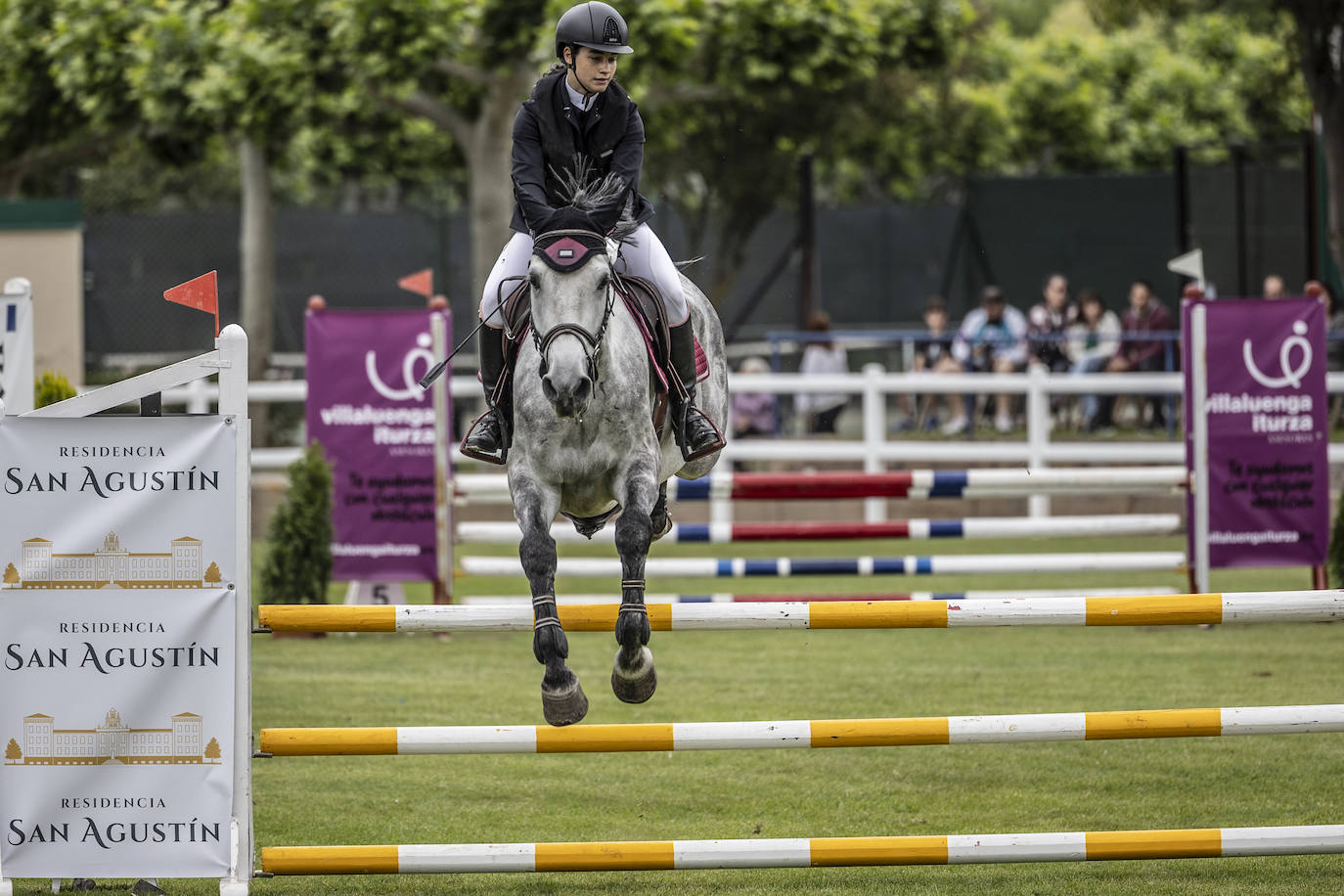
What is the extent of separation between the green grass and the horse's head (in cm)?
171

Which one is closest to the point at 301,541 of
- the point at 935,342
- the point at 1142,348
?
the point at 935,342

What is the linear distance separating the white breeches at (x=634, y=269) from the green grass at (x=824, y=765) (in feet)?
6.27

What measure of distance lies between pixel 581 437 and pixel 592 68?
3.96 feet

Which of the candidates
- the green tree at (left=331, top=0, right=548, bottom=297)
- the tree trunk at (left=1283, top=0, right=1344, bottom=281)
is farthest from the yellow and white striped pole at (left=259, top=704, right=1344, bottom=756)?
the tree trunk at (left=1283, top=0, right=1344, bottom=281)

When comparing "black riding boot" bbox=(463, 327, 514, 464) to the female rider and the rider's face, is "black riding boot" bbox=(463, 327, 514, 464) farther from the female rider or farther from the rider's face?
the rider's face

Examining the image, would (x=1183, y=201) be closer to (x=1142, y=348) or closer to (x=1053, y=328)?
(x=1142, y=348)

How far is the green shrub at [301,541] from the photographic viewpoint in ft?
33.5

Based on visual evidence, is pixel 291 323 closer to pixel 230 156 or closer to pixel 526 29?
pixel 526 29

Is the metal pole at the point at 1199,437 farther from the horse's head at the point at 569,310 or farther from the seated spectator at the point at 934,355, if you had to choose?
the horse's head at the point at 569,310

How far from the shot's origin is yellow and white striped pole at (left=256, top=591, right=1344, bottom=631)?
4.93m

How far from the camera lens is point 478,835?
598 centimetres

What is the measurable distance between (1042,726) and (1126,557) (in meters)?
6.07

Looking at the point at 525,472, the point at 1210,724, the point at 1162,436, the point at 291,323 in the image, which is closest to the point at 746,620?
the point at 525,472

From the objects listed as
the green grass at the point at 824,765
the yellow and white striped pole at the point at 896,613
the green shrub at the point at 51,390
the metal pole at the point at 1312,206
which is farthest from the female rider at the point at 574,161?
the metal pole at the point at 1312,206
